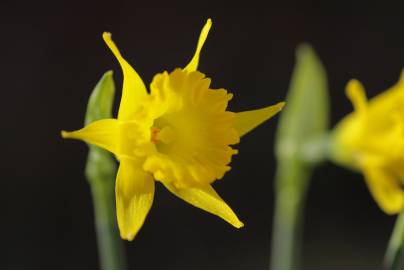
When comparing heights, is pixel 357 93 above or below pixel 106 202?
above

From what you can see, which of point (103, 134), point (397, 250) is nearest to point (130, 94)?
point (103, 134)

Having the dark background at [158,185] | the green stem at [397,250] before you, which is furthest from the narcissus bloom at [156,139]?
the dark background at [158,185]

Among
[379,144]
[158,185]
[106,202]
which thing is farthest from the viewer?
[158,185]

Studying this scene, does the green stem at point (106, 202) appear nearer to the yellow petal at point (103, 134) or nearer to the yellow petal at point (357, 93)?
the yellow petal at point (103, 134)

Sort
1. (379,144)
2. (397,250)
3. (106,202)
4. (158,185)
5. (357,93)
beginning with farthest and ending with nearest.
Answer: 1. (158,185)
2. (379,144)
3. (357,93)
4. (106,202)
5. (397,250)

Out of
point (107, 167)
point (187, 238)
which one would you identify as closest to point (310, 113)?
point (107, 167)

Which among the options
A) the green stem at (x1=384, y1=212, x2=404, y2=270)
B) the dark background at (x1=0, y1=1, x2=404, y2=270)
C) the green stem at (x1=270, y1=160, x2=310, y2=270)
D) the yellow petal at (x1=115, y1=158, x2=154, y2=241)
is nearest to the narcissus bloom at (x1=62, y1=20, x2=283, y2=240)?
the yellow petal at (x1=115, y1=158, x2=154, y2=241)

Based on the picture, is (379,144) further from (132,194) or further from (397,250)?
(132,194)

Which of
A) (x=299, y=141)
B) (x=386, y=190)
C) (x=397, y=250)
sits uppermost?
(x=299, y=141)
